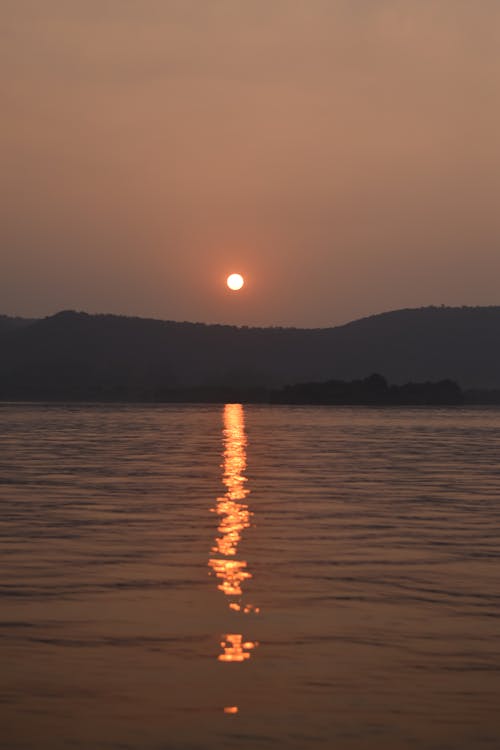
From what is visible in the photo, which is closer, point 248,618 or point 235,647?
point 235,647

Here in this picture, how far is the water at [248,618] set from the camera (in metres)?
11.7

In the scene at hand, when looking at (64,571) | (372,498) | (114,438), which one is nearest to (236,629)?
(64,571)

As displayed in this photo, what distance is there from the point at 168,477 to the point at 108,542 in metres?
17.2

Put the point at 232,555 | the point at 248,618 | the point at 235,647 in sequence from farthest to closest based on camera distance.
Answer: the point at 232,555
the point at 248,618
the point at 235,647

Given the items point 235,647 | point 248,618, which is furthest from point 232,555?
point 235,647

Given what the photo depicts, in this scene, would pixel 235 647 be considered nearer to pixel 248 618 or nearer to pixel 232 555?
pixel 248 618

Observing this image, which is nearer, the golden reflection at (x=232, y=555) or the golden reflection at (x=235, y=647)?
the golden reflection at (x=235, y=647)

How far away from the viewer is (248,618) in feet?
53.8

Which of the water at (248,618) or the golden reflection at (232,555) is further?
the golden reflection at (232,555)

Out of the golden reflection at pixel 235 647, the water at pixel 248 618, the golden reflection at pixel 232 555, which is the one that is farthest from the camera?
the golden reflection at pixel 232 555

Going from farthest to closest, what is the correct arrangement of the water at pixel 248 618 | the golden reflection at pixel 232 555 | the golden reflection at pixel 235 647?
the golden reflection at pixel 232 555, the golden reflection at pixel 235 647, the water at pixel 248 618

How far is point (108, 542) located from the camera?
77.9ft

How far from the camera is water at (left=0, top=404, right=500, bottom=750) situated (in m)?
11.7

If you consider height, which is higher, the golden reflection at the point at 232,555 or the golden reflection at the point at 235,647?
the golden reflection at the point at 232,555
